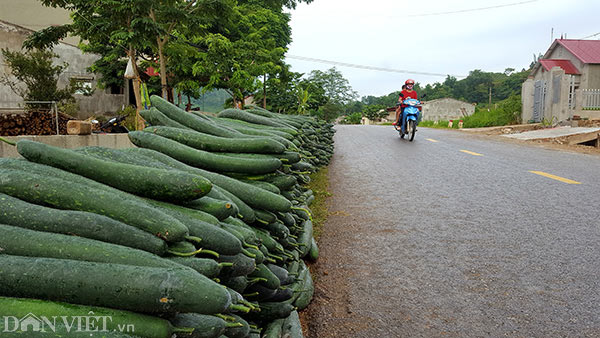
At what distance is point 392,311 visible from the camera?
292 cm

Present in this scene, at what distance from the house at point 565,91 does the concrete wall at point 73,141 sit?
18.8 m

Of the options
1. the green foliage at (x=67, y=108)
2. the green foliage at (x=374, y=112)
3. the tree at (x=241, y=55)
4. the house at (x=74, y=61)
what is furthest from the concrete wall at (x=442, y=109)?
the green foliage at (x=67, y=108)

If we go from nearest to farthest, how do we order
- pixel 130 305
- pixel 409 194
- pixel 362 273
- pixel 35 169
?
pixel 130 305
pixel 35 169
pixel 362 273
pixel 409 194

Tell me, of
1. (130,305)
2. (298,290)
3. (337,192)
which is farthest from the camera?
(337,192)

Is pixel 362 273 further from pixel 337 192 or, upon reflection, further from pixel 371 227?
pixel 337 192

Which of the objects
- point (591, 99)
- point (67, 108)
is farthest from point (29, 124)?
point (591, 99)

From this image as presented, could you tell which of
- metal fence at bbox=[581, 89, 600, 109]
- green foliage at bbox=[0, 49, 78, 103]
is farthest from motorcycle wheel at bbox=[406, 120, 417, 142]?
green foliage at bbox=[0, 49, 78, 103]

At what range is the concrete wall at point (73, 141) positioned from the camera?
1097 centimetres

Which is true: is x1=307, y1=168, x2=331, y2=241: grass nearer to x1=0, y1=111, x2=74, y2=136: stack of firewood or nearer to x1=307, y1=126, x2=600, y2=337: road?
x1=307, y1=126, x2=600, y2=337: road

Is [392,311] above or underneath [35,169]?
underneath

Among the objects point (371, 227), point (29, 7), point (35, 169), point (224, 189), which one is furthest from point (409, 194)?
point (29, 7)

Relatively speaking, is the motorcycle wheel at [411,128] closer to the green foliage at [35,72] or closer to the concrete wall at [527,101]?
the concrete wall at [527,101]

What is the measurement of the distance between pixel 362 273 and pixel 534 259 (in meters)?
1.51

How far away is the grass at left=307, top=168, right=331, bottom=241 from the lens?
4833mm
